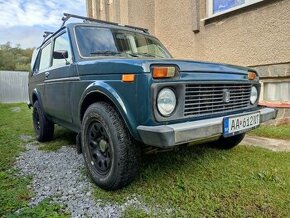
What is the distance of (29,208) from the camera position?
2.27 m

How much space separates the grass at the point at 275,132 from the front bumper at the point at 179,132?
8.96 feet

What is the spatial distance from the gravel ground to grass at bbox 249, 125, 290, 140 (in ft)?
10.3

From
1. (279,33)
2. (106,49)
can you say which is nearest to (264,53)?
(279,33)

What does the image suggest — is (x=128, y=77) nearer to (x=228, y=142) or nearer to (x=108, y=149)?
(x=108, y=149)

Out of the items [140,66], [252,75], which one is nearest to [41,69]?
[140,66]

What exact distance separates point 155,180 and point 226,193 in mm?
710

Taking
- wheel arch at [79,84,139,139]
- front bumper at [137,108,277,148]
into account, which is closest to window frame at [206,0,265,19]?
front bumper at [137,108,277,148]

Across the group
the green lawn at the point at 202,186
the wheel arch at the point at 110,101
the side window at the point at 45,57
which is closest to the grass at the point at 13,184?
the green lawn at the point at 202,186

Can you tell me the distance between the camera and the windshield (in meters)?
3.15

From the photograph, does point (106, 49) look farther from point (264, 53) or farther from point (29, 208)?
point (264, 53)

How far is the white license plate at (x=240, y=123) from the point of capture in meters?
2.43

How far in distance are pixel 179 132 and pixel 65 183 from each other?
58.1 inches

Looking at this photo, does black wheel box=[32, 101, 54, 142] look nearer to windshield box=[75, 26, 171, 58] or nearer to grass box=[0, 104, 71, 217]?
grass box=[0, 104, 71, 217]

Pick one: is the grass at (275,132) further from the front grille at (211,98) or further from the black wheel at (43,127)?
the black wheel at (43,127)
